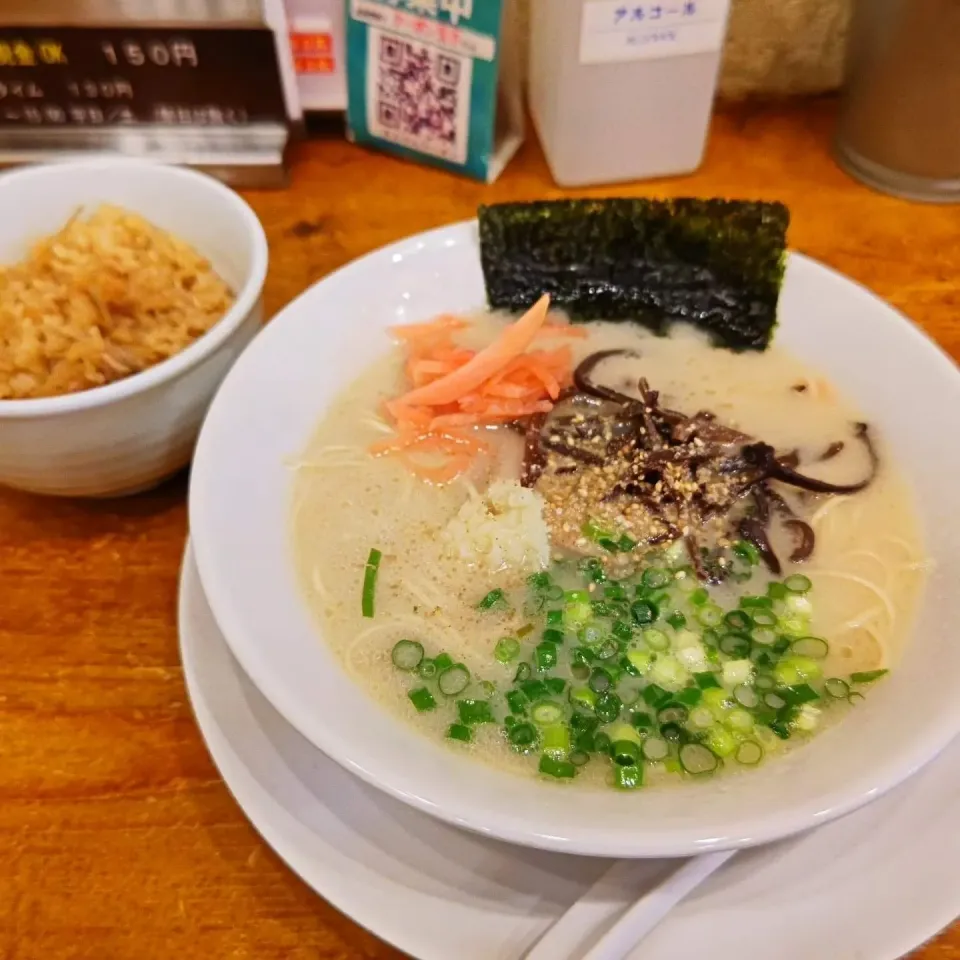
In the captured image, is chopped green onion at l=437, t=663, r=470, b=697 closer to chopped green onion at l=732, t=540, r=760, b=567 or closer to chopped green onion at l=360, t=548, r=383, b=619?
chopped green onion at l=360, t=548, r=383, b=619

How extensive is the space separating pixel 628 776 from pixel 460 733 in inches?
7.3

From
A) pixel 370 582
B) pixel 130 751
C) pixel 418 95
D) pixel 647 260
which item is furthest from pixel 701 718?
pixel 418 95

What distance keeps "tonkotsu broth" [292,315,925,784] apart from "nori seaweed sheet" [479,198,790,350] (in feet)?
0.15

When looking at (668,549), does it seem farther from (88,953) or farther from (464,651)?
(88,953)

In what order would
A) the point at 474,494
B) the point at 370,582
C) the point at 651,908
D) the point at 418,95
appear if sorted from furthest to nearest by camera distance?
the point at 418,95, the point at 474,494, the point at 370,582, the point at 651,908

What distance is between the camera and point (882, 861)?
3.14 ft

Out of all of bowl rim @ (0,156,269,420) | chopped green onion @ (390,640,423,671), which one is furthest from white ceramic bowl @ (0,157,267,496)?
chopped green onion @ (390,640,423,671)

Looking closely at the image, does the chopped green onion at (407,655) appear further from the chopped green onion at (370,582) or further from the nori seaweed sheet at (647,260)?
the nori seaweed sheet at (647,260)

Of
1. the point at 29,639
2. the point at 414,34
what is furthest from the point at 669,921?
the point at 414,34

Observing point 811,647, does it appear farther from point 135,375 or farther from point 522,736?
point 135,375

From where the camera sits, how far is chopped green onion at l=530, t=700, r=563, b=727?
1008 millimetres

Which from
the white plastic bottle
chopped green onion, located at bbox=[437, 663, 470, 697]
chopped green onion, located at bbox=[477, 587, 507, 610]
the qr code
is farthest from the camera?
the qr code

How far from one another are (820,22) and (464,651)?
5.87ft

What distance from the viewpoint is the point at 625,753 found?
0.96 metres
